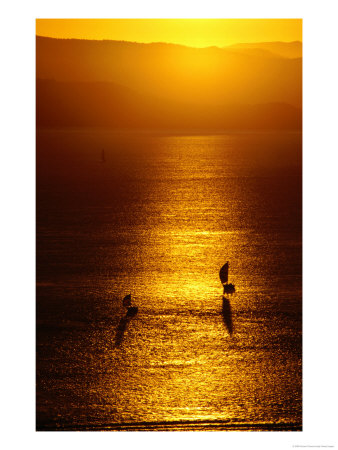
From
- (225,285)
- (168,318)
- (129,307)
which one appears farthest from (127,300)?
(225,285)

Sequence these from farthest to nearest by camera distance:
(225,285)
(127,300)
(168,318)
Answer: (225,285) → (127,300) → (168,318)

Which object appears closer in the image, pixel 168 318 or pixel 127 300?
pixel 168 318

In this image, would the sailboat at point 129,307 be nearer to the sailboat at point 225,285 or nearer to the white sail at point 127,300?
the white sail at point 127,300

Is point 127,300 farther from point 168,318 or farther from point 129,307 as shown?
point 168,318

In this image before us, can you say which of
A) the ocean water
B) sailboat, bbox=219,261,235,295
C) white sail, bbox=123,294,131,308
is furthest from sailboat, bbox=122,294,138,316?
sailboat, bbox=219,261,235,295

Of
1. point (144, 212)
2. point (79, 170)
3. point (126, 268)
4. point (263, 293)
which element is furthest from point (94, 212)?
point (79, 170)

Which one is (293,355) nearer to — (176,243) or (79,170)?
(176,243)

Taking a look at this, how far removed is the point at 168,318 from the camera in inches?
521

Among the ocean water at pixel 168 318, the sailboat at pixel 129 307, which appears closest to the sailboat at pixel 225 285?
the ocean water at pixel 168 318

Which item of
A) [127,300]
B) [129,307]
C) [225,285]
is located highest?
[225,285]

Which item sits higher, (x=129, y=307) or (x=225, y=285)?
(x=225, y=285)

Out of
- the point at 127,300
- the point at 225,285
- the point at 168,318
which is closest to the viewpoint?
the point at 168,318

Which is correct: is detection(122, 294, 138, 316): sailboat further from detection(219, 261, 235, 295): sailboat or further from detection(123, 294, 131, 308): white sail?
detection(219, 261, 235, 295): sailboat
